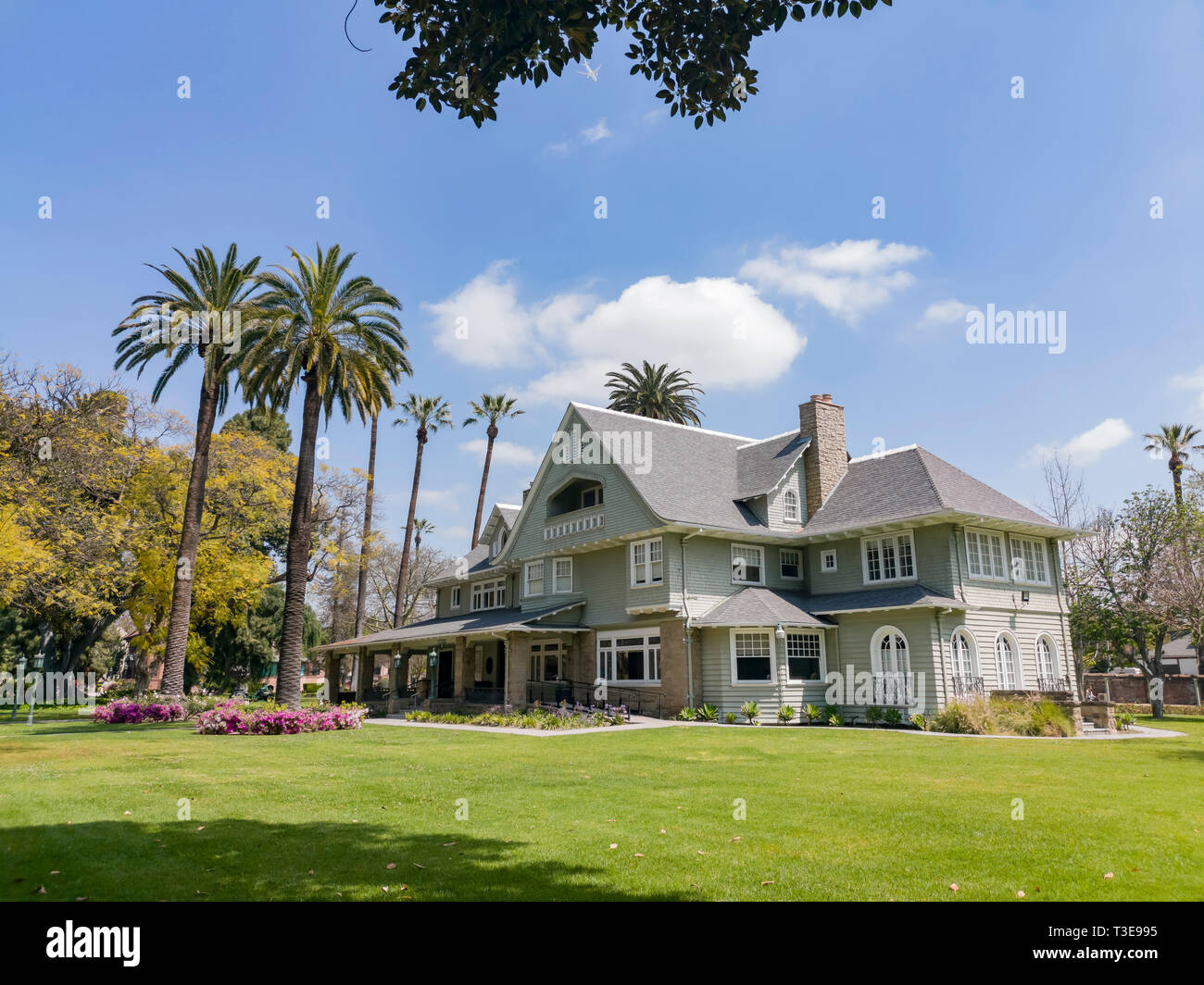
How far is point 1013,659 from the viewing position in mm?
26859

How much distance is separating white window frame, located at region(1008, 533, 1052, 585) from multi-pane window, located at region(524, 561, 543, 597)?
18261 millimetres

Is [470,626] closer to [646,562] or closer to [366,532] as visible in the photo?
[646,562]

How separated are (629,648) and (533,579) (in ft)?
22.3

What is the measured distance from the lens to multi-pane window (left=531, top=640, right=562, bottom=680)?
33.8 m

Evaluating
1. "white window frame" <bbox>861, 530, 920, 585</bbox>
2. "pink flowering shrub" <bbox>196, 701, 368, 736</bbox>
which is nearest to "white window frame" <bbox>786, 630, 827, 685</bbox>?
"white window frame" <bbox>861, 530, 920, 585</bbox>

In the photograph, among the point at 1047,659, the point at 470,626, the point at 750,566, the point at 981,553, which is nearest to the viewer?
the point at 981,553

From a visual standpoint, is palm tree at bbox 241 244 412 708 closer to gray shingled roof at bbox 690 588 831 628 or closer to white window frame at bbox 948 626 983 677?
gray shingled roof at bbox 690 588 831 628

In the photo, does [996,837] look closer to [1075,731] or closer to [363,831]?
[363,831]

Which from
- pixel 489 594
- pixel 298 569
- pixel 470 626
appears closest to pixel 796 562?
pixel 470 626

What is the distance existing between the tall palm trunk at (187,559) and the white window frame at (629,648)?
15.0m

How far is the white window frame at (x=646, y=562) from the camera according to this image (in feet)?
93.5

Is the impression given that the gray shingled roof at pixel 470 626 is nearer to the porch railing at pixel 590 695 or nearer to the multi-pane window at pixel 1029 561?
the porch railing at pixel 590 695
